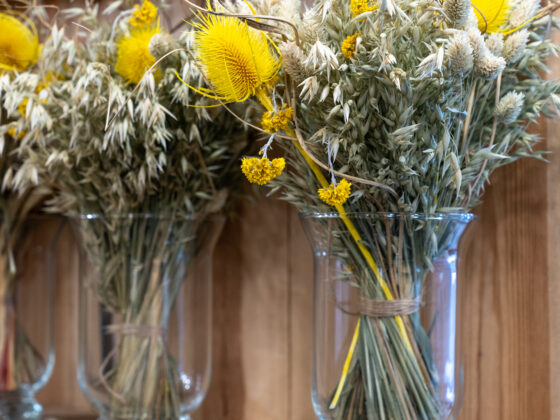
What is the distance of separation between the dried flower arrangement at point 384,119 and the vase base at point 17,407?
56 centimetres

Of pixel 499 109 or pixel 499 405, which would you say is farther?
pixel 499 405

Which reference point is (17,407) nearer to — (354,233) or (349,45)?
(354,233)

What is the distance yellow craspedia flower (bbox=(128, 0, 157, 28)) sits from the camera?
75 centimetres

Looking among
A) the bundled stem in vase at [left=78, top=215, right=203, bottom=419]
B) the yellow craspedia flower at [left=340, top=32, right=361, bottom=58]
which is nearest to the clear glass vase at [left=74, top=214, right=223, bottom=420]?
A: the bundled stem in vase at [left=78, top=215, right=203, bottom=419]

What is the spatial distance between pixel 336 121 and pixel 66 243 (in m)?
0.70

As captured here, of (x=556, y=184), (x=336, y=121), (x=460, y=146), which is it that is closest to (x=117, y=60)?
(x=336, y=121)

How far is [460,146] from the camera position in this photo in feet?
2.12

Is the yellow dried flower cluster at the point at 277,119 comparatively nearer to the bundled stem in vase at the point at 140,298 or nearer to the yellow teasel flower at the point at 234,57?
the yellow teasel flower at the point at 234,57

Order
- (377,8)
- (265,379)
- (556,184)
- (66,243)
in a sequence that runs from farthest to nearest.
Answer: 1. (66,243)
2. (265,379)
3. (556,184)
4. (377,8)

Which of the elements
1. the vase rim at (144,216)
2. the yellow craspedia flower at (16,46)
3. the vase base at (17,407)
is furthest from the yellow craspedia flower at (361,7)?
the vase base at (17,407)

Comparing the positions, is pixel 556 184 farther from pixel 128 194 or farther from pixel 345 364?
pixel 128 194

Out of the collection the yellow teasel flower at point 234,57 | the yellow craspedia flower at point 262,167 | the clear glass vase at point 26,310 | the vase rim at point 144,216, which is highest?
the yellow teasel flower at point 234,57

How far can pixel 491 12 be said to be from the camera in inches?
24.8

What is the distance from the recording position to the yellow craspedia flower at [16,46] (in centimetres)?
82
